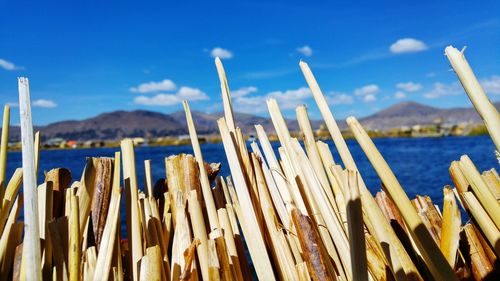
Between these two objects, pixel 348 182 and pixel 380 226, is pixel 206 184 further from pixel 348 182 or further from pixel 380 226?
pixel 348 182

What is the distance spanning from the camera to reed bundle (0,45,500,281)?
4.00 feet

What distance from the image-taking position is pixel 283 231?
166 cm

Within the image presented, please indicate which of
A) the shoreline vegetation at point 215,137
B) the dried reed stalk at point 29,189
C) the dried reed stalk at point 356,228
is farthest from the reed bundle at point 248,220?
the shoreline vegetation at point 215,137

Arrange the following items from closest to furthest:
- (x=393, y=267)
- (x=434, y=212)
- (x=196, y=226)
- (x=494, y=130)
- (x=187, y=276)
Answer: (x=494, y=130), (x=393, y=267), (x=187, y=276), (x=196, y=226), (x=434, y=212)

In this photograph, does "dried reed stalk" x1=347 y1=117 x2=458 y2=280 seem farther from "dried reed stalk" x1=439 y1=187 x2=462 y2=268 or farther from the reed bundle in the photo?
"dried reed stalk" x1=439 y1=187 x2=462 y2=268

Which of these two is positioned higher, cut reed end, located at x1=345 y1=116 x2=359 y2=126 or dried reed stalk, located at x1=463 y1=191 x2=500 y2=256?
cut reed end, located at x1=345 y1=116 x2=359 y2=126

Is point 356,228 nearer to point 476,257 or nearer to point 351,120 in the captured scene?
point 351,120

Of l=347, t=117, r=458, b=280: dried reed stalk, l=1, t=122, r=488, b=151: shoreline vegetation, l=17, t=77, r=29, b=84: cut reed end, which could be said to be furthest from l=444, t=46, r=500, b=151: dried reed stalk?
l=1, t=122, r=488, b=151: shoreline vegetation

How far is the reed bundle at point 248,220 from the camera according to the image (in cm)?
122

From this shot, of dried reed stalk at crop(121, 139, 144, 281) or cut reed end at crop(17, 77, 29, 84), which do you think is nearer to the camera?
cut reed end at crop(17, 77, 29, 84)

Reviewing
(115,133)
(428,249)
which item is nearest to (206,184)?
(428,249)

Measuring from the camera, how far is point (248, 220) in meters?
1.58

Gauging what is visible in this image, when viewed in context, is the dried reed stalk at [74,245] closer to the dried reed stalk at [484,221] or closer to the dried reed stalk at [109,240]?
the dried reed stalk at [109,240]

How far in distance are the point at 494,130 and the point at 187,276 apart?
102cm
